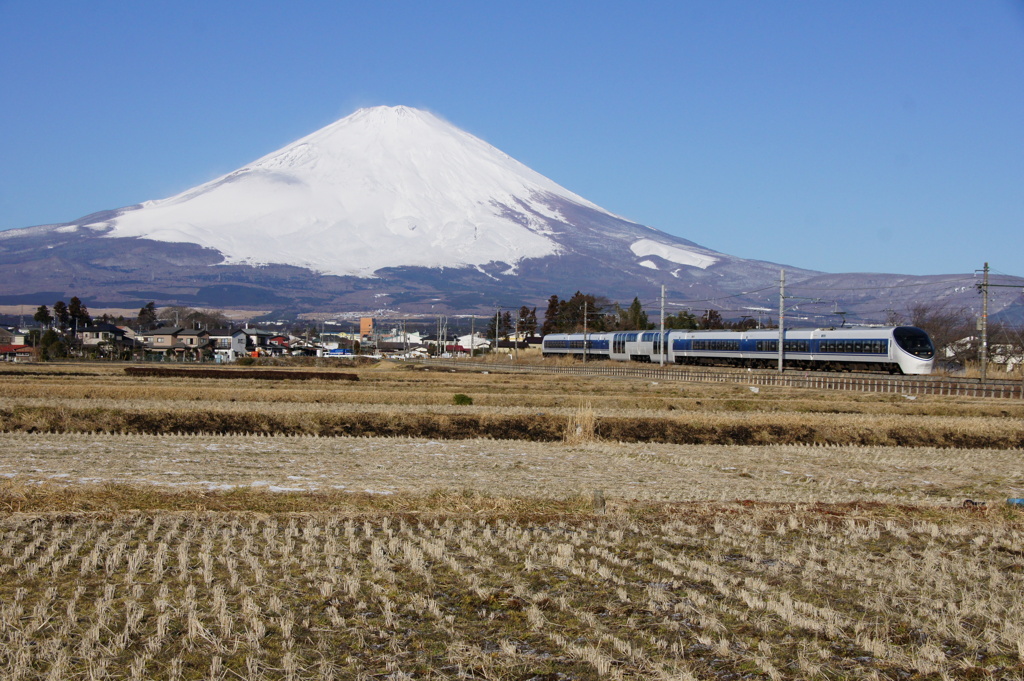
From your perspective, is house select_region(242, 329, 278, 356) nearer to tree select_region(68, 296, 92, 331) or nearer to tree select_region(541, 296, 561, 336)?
tree select_region(68, 296, 92, 331)

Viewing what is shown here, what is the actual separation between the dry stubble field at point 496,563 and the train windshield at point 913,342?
111 ft

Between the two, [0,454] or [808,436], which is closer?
[0,454]

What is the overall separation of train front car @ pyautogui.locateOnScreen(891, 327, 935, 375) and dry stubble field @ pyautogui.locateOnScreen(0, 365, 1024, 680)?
3355cm

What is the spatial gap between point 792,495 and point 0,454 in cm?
1335

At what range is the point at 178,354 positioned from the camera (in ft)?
385

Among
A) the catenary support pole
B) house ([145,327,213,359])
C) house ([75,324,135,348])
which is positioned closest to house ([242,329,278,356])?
house ([145,327,213,359])

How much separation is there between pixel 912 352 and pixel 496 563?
47.9m

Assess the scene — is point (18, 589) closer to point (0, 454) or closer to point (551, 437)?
point (0, 454)

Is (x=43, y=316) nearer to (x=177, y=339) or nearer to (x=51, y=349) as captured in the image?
(x=177, y=339)

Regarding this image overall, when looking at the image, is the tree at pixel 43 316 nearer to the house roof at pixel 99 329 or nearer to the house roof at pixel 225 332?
the house roof at pixel 99 329

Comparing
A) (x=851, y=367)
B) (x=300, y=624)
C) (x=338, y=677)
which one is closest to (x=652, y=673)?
(x=338, y=677)

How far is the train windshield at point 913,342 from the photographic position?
169ft

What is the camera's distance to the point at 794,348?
61.6 m

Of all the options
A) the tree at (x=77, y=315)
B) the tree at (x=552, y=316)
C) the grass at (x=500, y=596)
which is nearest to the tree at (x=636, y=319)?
the tree at (x=552, y=316)
